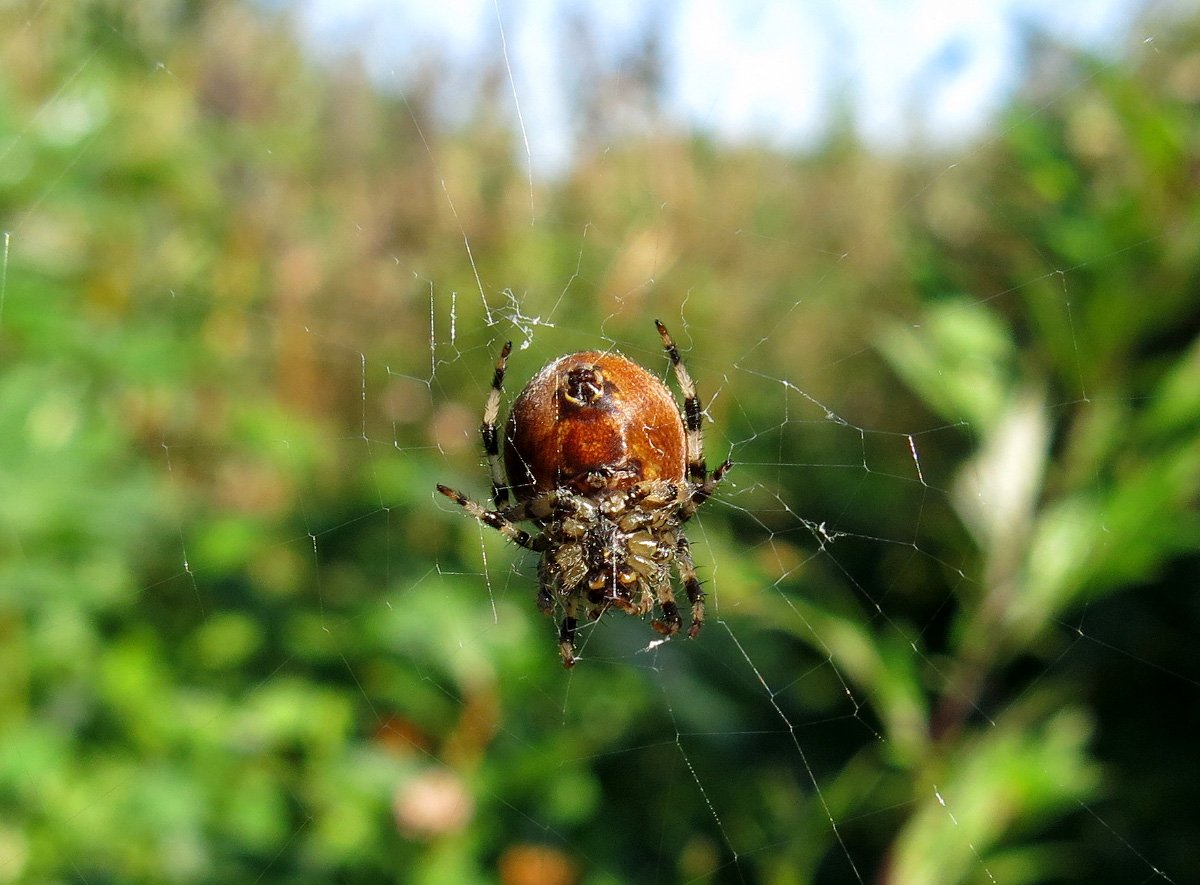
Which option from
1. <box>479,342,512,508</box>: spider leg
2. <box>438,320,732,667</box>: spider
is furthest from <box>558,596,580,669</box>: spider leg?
<box>479,342,512,508</box>: spider leg

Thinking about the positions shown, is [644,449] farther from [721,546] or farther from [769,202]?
[769,202]

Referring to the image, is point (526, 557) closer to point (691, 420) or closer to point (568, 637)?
point (568, 637)

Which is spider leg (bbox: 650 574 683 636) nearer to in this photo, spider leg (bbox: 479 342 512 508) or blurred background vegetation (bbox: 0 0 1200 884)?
blurred background vegetation (bbox: 0 0 1200 884)

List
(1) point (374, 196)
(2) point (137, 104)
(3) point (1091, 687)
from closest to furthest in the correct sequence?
(3) point (1091, 687), (2) point (137, 104), (1) point (374, 196)

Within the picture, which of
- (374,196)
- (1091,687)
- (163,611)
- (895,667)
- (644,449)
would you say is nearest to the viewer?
(644,449)

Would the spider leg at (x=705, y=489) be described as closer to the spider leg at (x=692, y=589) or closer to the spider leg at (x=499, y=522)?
the spider leg at (x=692, y=589)

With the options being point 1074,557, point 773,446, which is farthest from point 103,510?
point 1074,557

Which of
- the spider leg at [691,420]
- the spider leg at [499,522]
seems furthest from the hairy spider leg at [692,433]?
the spider leg at [499,522]

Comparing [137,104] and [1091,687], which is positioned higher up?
[137,104]

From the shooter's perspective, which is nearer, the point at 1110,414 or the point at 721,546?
the point at 1110,414
